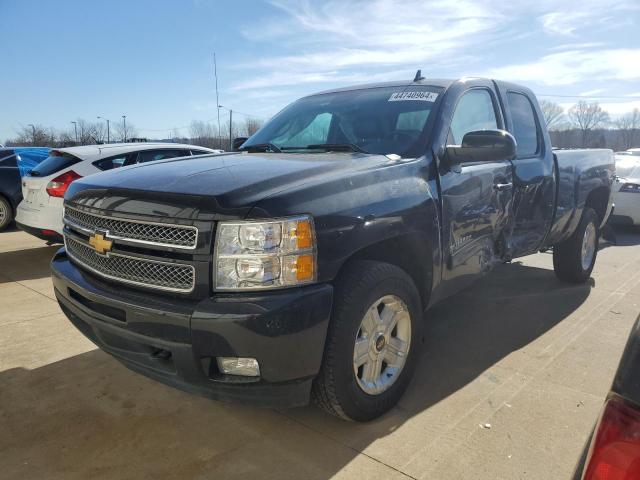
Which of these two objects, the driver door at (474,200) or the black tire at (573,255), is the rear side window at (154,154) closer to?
the driver door at (474,200)

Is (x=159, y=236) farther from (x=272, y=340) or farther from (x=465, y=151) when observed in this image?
(x=465, y=151)

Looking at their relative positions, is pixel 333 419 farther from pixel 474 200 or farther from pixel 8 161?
pixel 8 161

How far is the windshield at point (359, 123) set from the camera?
326 cm

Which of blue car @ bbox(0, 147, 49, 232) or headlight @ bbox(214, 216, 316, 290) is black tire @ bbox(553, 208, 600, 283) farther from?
blue car @ bbox(0, 147, 49, 232)

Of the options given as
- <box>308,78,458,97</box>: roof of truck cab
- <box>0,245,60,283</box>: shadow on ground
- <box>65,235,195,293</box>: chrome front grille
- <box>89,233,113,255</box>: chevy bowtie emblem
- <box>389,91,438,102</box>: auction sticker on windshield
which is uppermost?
<box>308,78,458,97</box>: roof of truck cab

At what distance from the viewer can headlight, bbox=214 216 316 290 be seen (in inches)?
86.0

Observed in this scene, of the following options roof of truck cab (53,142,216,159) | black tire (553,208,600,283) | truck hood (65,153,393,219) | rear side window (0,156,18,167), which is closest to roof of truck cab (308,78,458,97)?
truck hood (65,153,393,219)

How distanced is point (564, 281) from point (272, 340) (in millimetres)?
4411

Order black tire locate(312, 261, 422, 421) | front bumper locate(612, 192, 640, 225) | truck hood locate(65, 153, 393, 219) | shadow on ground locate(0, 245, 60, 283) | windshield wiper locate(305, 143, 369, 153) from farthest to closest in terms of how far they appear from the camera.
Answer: front bumper locate(612, 192, 640, 225) → shadow on ground locate(0, 245, 60, 283) → windshield wiper locate(305, 143, 369, 153) → black tire locate(312, 261, 422, 421) → truck hood locate(65, 153, 393, 219)

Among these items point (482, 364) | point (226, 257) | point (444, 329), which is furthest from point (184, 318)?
point (444, 329)

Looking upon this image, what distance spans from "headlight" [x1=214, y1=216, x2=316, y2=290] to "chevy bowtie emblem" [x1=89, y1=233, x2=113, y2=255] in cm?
71

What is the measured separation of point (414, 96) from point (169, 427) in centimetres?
261

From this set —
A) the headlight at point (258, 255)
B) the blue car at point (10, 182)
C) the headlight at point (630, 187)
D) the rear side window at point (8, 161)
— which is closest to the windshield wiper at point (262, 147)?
the headlight at point (258, 255)

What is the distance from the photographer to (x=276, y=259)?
2189 millimetres
